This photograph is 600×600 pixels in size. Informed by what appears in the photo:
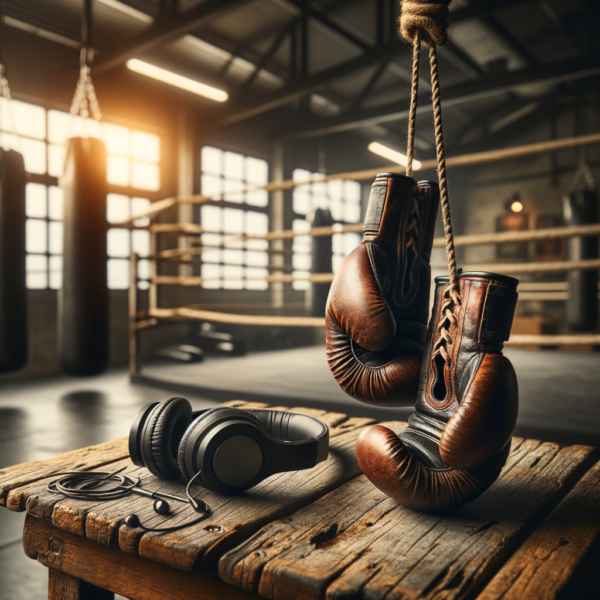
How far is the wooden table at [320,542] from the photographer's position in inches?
20.0

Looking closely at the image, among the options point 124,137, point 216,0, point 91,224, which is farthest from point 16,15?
point 91,224

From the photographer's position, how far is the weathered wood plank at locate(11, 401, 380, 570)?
56cm

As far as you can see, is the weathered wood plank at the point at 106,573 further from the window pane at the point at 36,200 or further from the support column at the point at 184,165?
the support column at the point at 184,165

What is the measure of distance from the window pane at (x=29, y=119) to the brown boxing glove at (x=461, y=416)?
15.9 ft

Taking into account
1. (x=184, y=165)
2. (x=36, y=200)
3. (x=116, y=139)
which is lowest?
(x=36, y=200)

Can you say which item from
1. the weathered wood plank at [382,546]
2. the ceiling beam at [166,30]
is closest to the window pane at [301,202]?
the ceiling beam at [166,30]

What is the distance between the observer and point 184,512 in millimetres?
646

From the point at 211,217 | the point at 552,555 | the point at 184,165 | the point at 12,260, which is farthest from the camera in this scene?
the point at 211,217

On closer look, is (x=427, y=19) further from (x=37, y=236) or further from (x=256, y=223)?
(x=256, y=223)

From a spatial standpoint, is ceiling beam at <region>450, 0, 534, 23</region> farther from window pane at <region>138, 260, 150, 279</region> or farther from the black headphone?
the black headphone

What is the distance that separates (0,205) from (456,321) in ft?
7.93

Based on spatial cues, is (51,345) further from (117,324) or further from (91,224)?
(91,224)

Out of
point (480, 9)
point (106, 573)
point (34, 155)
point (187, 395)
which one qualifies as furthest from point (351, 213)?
point (106, 573)

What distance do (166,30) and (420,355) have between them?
4257mm
